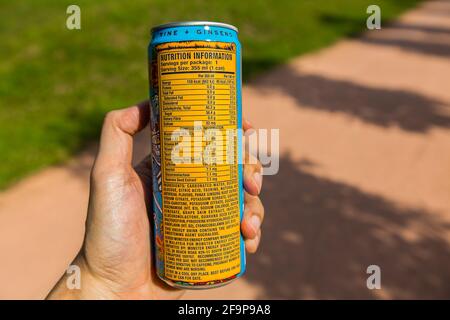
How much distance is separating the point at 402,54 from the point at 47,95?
6795 millimetres

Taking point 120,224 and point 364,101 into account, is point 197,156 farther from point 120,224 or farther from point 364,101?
point 364,101

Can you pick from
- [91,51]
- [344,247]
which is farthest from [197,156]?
[91,51]

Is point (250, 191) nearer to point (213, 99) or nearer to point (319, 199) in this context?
point (213, 99)

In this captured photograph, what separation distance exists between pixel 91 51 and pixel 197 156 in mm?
7032

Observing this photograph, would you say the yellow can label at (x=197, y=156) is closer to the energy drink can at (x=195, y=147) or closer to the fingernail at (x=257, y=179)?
the energy drink can at (x=195, y=147)

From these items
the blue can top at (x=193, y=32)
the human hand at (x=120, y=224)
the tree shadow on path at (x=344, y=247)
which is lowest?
the tree shadow on path at (x=344, y=247)

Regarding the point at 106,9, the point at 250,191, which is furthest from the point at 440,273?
the point at 106,9

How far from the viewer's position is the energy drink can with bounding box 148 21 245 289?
2.00m

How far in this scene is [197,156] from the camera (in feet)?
6.66

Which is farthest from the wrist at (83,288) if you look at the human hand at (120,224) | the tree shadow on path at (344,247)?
the tree shadow on path at (344,247)

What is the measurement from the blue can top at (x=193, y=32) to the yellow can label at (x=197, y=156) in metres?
0.03

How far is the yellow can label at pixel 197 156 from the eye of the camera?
2.00m

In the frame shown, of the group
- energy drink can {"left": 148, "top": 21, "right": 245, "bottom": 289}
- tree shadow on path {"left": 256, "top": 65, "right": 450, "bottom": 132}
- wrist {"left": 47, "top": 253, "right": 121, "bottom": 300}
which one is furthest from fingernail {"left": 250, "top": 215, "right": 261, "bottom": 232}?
tree shadow on path {"left": 256, "top": 65, "right": 450, "bottom": 132}

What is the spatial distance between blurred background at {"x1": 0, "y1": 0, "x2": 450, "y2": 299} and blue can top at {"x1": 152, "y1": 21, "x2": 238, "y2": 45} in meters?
2.20
